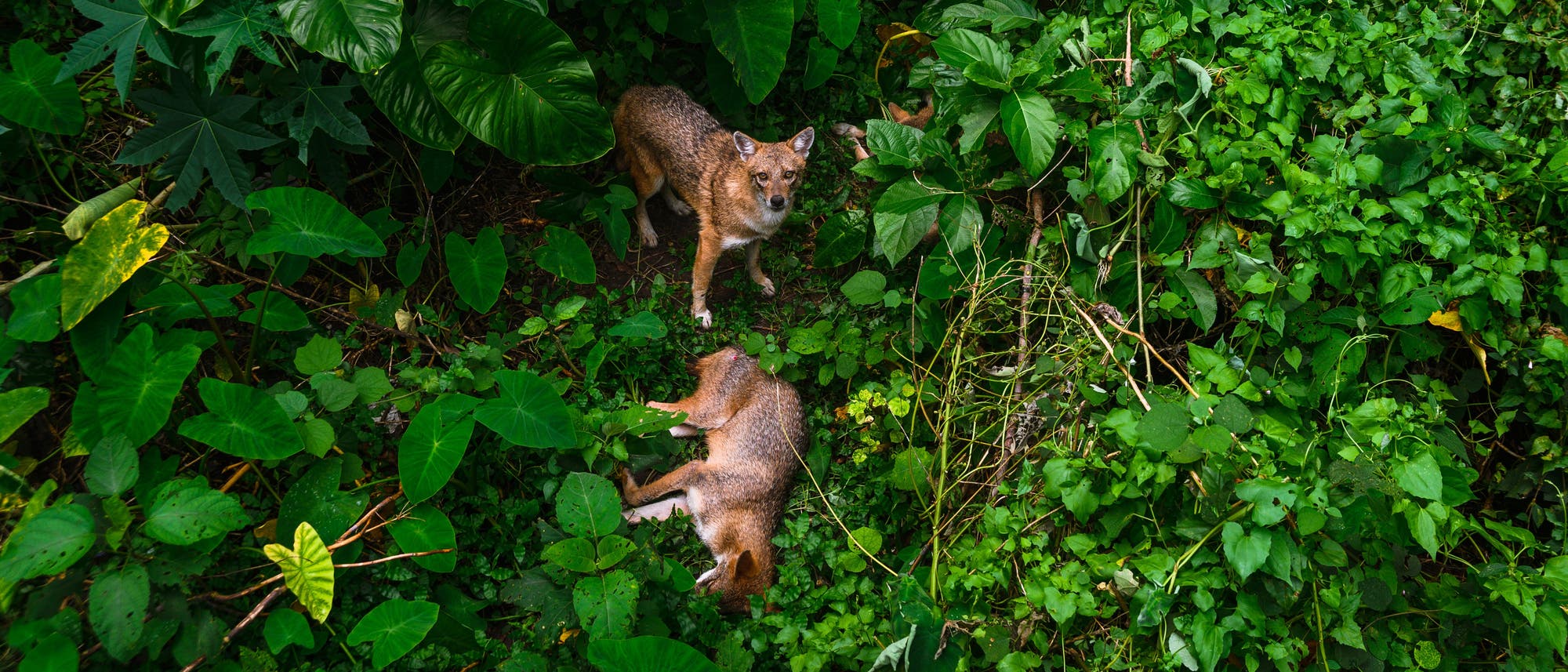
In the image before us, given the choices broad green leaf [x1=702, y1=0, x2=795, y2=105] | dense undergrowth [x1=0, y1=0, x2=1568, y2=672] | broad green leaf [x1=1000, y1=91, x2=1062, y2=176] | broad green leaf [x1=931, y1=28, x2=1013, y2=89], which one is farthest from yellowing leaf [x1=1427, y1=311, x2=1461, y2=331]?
broad green leaf [x1=702, y1=0, x2=795, y2=105]

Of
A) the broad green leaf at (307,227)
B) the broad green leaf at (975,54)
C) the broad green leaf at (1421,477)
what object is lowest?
the broad green leaf at (1421,477)

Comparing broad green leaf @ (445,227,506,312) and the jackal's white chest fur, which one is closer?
broad green leaf @ (445,227,506,312)

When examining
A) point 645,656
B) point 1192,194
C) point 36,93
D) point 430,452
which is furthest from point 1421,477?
point 36,93

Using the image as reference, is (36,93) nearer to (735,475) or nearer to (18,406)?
(18,406)

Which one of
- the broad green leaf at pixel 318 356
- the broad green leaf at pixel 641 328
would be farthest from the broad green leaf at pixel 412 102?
the broad green leaf at pixel 641 328

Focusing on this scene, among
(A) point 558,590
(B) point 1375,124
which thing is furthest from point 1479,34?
(A) point 558,590

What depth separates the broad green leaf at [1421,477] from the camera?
246cm

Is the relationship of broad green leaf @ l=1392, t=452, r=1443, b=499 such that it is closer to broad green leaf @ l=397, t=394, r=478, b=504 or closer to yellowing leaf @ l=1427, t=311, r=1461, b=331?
yellowing leaf @ l=1427, t=311, r=1461, b=331

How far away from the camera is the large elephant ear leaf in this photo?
3.46 meters

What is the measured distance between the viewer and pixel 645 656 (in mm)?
2809

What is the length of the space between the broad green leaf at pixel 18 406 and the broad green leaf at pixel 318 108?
1283 millimetres

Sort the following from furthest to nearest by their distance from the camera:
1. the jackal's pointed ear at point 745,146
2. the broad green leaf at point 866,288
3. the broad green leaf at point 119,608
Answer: the jackal's pointed ear at point 745,146 → the broad green leaf at point 866,288 → the broad green leaf at point 119,608

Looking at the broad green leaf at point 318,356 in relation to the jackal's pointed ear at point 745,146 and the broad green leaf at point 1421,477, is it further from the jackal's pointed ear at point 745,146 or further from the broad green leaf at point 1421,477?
the broad green leaf at point 1421,477

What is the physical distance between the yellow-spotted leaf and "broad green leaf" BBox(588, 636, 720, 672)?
36.4 inches
